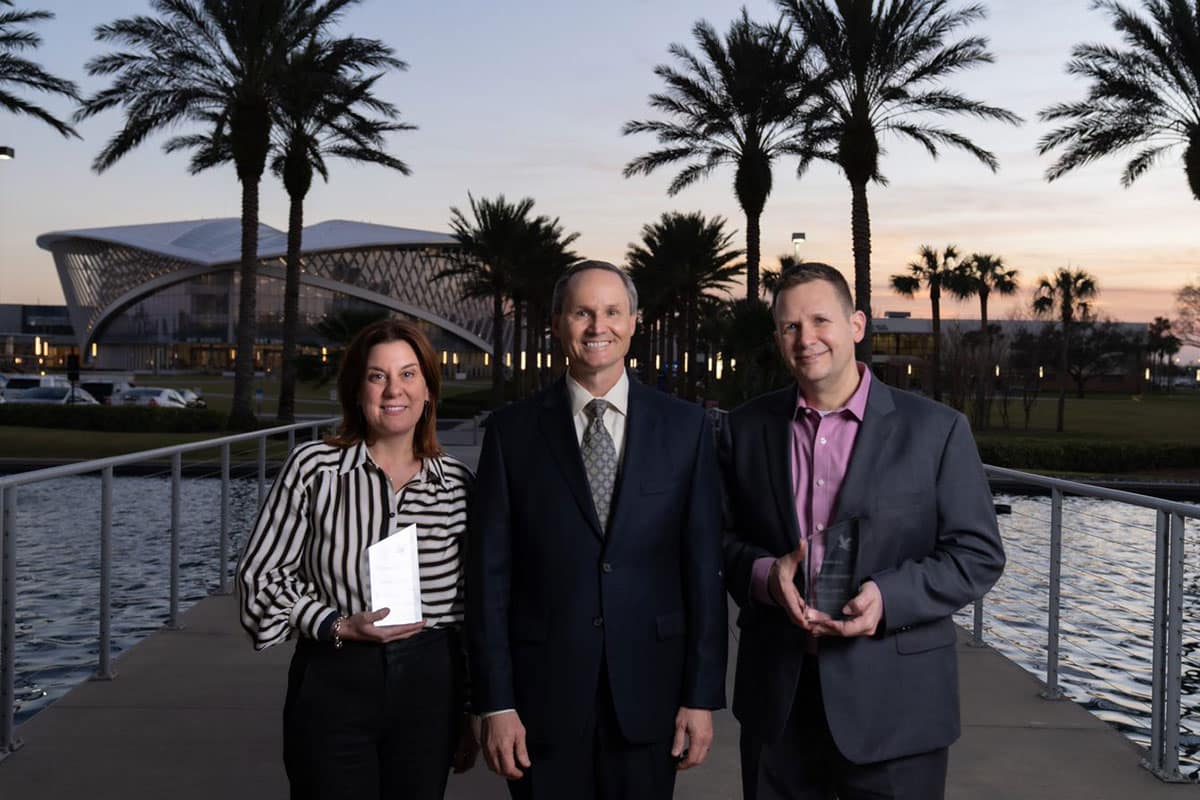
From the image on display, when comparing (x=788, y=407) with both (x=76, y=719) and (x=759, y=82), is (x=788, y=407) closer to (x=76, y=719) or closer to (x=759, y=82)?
(x=76, y=719)

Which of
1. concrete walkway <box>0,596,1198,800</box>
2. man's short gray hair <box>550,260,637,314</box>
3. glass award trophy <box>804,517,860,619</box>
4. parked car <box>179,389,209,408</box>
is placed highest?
man's short gray hair <box>550,260,637,314</box>

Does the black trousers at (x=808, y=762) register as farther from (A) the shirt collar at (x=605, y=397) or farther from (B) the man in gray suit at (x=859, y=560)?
(A) the shirt collar at (x=605, y=397)

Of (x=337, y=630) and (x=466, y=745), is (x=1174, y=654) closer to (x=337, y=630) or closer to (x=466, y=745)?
(x=466, y=745)

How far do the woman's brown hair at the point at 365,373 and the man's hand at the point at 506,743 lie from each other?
0.69m

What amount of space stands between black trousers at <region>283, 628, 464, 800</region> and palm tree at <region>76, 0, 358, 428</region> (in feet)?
85.8

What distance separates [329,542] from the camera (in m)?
2.73

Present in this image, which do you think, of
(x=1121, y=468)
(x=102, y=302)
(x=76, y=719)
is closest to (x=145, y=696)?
(x=76, y=719)

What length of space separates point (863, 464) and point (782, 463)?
188 mm

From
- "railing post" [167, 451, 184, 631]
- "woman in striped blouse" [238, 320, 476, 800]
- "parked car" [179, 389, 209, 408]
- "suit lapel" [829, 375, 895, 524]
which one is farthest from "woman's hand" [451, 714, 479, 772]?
"parked car" [179, 389, 209, 408]

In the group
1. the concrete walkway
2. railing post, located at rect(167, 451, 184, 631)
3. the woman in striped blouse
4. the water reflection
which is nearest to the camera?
the woman in striped blouse

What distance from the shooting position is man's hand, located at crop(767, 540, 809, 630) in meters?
2.40

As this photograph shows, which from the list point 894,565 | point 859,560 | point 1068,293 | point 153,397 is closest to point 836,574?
point 859,560

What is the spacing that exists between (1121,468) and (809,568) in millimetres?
24958

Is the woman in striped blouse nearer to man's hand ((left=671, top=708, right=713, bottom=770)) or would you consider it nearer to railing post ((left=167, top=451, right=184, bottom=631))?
man's hand ((left=671, top=708, right=713, bottom=770))
